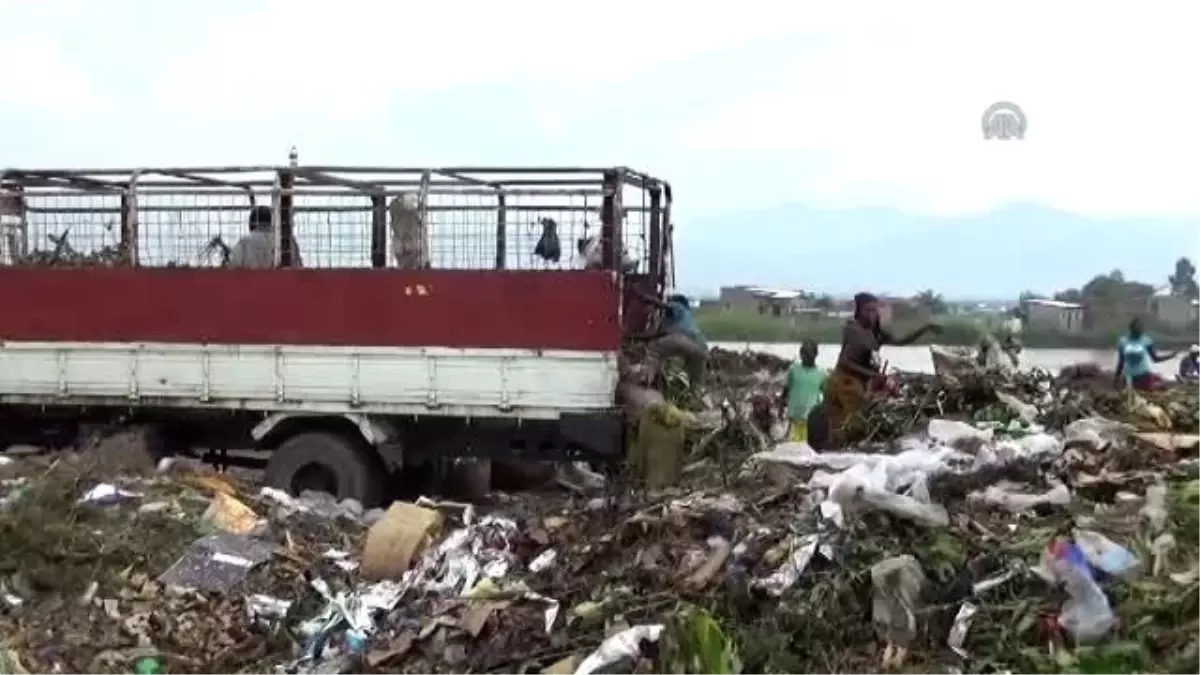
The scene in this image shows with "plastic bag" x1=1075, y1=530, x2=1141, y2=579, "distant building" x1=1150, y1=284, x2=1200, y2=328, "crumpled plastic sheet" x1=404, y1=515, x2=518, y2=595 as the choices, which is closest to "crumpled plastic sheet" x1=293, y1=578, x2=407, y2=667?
"crumpled plastic sheet" x1=404, y1=515, x2=518, y2=595

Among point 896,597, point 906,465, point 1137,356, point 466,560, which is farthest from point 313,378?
point 1137,356

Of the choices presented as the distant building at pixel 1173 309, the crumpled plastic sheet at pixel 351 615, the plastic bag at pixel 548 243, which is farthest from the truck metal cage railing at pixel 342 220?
the distant building at pixel 1173 309

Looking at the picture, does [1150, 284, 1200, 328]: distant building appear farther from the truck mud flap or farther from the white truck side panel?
the white truck side panel

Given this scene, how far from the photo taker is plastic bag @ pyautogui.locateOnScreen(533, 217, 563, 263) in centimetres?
999

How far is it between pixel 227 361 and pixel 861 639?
6109 mm

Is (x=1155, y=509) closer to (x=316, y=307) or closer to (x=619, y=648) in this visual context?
(x=619, y=648)

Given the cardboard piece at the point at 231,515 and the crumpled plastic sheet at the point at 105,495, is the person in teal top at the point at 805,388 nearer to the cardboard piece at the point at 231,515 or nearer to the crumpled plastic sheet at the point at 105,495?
the cardboard piece at the point at 231,515

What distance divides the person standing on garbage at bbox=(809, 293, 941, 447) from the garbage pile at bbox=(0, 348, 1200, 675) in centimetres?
32

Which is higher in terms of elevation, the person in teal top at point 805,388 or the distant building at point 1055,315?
the distant building at point 1055,315

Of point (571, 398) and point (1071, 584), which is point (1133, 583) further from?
point (571, 398)

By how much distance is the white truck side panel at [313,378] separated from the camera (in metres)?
9.90

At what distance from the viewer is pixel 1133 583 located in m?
5.56

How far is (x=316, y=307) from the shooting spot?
10.2 m

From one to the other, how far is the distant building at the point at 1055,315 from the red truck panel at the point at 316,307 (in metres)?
7.15
